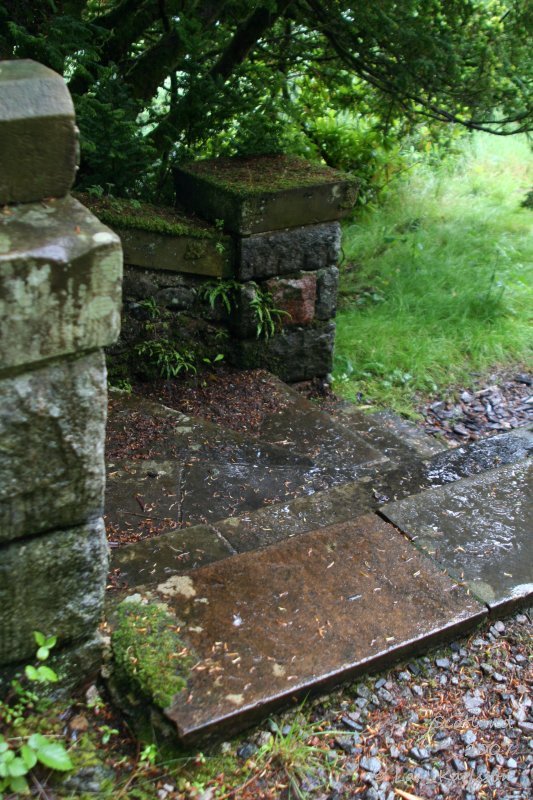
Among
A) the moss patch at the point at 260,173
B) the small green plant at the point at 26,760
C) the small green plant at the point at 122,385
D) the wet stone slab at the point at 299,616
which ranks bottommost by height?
the small green plant at the point at 122,385

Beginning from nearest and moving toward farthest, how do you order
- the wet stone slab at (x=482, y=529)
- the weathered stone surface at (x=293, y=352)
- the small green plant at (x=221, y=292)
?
the wet stone slab at (x=482, y=529) < the small green plant at (x=221, y=292) < the weathered stone surface at (x=293, y=352)

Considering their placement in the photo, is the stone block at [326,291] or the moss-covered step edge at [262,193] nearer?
the moss-covered step edge at [262,193]

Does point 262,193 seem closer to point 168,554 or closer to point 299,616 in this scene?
point 168,554

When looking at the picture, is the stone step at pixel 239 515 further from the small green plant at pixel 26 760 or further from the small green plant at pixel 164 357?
the small green plant at pixel 164 357

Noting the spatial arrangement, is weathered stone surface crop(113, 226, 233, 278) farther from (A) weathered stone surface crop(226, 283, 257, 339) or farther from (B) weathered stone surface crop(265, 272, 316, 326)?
(B) weathered stone surface crop(265, 272, 316, 326)

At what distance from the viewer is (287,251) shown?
3863mm

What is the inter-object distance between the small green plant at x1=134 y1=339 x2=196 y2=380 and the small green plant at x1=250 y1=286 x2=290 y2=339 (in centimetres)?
42

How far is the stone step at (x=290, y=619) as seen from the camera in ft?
5.68

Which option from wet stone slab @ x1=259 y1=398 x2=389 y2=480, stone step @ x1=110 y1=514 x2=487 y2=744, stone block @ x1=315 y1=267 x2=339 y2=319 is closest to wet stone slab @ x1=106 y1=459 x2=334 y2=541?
wet stone slab @ x1=259 y1=398 x2=389 y2=480

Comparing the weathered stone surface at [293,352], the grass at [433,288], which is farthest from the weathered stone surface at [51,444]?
the grass at [433,288]

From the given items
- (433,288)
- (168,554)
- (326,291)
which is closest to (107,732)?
(168,554)

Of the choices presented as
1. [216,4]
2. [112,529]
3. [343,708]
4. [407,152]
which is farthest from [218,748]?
[407,152]

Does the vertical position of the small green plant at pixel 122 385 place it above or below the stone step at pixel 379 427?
above

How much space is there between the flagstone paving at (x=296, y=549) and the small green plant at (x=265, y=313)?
2.55ft
